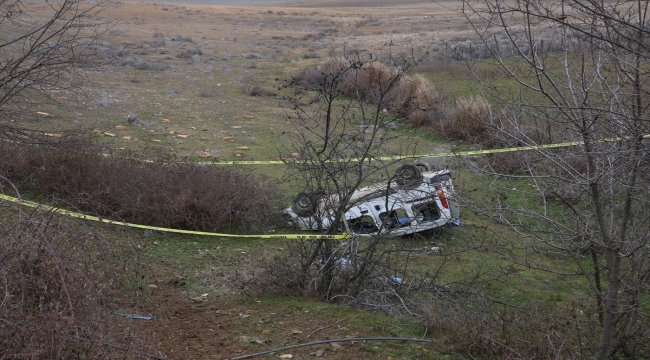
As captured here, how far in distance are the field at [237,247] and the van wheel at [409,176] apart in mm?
560

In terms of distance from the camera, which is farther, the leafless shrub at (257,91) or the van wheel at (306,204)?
the leafless shrub at (257,91)

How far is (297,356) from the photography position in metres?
5.55

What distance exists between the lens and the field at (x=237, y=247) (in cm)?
592

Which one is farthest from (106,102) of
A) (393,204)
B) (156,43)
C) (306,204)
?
(156,43)

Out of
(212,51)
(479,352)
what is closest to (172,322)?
(479,352)

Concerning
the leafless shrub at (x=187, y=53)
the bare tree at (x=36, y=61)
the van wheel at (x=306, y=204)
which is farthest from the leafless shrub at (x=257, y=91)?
the van wheel at (x=306, y=204)

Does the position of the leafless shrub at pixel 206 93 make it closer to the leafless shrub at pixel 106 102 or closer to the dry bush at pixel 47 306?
the leafless shrub at pixel 106 102

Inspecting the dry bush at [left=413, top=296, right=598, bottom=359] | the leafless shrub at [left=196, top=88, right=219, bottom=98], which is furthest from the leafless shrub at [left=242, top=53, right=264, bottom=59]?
the dry bush at [left=413, top=296, right=598, bottom=359]

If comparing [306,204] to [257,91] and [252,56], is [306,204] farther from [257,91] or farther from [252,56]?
[252,56]

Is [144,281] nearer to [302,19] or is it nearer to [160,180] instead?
[160,180]

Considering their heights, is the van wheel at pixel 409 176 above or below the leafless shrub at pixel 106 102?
above

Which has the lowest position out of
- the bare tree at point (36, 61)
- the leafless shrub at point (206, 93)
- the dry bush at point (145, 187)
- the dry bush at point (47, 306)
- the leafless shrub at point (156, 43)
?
the leafless shrub at point (156, 43)

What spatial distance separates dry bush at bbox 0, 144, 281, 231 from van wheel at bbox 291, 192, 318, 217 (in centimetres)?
159

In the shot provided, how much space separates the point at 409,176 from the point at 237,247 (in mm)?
2685
